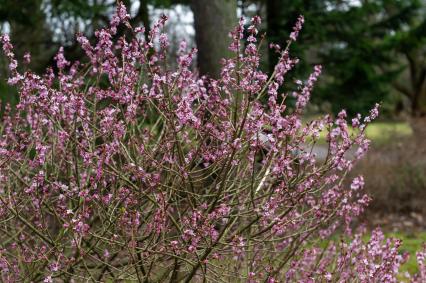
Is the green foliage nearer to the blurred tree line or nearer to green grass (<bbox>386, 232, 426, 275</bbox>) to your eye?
the blurred tree line

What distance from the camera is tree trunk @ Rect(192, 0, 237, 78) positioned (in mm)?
7324

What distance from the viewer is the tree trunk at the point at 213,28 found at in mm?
7324

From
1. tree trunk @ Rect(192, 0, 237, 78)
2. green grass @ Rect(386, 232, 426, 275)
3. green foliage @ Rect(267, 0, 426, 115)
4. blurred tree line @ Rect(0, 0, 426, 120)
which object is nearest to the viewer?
tree trunk @ Rect(192, 0, 237, 78)

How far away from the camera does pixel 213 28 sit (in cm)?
738

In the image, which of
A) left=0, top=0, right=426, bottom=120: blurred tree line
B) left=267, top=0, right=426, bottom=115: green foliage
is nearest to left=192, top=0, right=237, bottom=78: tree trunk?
left=0, top=0, right=426, bottom=120: blurred tree line

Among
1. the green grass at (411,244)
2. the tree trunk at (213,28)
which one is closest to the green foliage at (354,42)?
the green grass at (411,244)

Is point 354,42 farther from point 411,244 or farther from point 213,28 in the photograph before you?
point 213,28

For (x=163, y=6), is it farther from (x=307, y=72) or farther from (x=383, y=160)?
(x=383, y=160)

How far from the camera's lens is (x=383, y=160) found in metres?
11.9

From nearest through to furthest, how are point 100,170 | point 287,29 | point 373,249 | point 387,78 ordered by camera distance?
point 100,170 → point 373,249 → point 287,29 → point 387,78

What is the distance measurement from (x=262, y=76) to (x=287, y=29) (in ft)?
28.9

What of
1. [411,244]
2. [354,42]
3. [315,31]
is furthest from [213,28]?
[354,42]

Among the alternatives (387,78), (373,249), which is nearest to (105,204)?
(373,249)

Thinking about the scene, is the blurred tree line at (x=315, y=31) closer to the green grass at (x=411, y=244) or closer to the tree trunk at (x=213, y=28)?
the tree trunk at (x=213, y=28)
